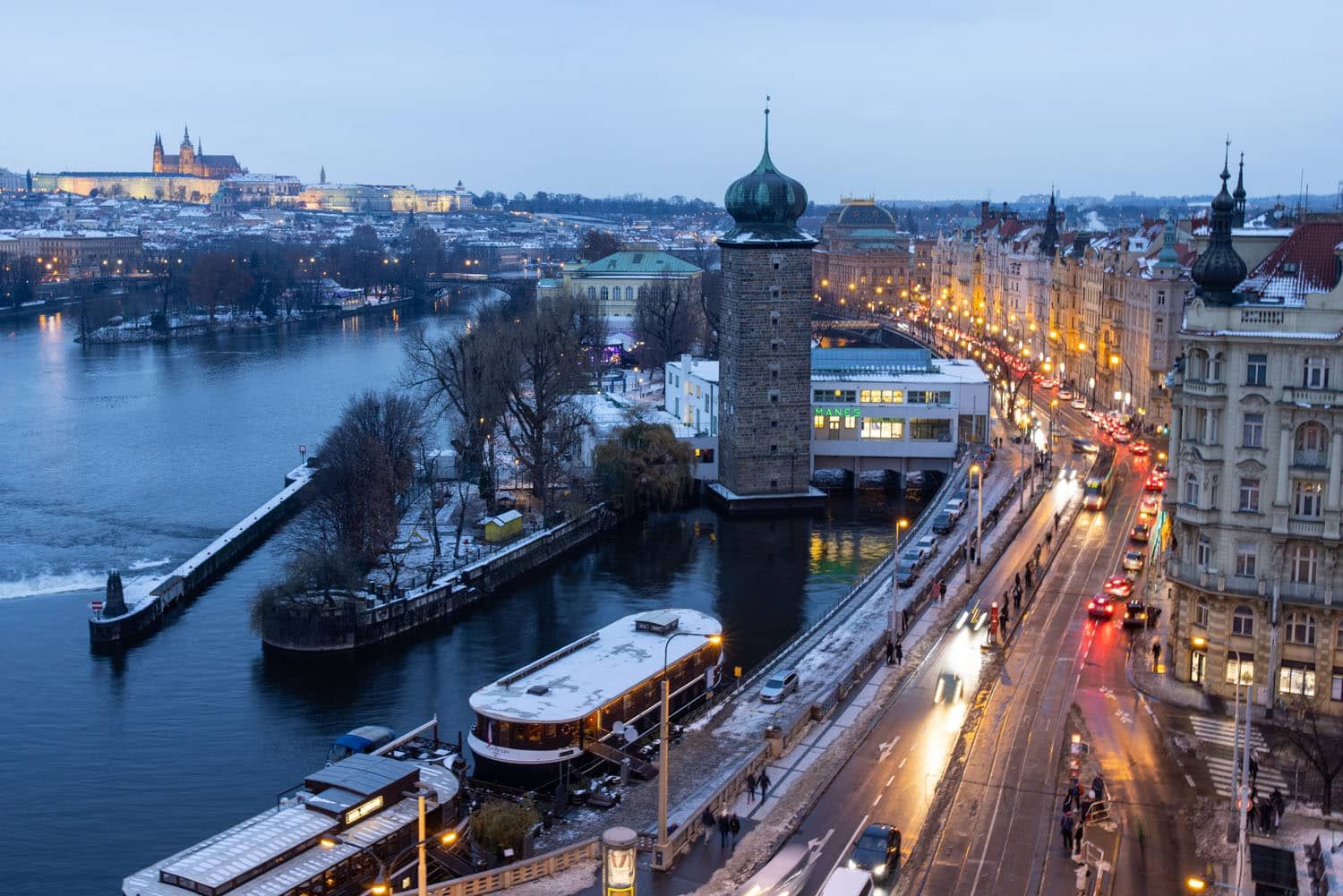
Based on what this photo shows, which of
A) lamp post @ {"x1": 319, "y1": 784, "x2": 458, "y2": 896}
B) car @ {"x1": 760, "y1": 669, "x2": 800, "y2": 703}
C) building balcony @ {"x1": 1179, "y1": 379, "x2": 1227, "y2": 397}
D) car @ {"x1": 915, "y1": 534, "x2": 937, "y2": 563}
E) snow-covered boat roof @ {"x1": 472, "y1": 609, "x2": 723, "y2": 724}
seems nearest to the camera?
lamp post @ {"x1": 319, "y1": 784, "x2": 458, "y2": 896}

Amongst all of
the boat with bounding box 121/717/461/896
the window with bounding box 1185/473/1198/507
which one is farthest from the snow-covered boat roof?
the window with bounding box 1185/473/1198/507

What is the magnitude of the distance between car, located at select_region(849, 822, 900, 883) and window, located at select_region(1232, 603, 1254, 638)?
11.2m

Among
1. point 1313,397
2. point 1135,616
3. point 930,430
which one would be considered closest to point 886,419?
point 930,430

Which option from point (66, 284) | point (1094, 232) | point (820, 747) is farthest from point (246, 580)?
point (66, 284)

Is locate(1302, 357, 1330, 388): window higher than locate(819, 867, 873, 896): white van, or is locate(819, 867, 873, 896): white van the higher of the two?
locate(1302, 357, 1330, 388): window

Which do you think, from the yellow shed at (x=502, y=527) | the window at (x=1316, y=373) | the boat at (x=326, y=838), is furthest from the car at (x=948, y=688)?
the yellow shed at (x=502, y=527)

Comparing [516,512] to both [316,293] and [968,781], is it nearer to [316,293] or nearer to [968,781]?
[968,781]

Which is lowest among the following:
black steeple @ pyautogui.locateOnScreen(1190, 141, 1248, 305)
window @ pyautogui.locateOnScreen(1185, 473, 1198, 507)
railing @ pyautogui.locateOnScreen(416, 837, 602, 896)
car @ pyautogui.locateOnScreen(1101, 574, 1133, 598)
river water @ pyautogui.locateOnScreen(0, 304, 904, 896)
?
river water @ pyautogui.locateOnScreen(0, 304, 904, 896)

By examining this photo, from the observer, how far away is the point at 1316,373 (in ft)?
100

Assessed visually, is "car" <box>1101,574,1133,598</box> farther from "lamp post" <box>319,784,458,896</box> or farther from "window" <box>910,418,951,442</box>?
"window" <box>910,418,951,442</box>

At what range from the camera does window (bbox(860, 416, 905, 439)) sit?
64.8 meters

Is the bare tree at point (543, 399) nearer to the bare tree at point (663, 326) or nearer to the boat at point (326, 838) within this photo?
the bare tree at point (663, 326)

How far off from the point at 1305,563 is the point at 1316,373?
3989 mm

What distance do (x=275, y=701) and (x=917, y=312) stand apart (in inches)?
4546
